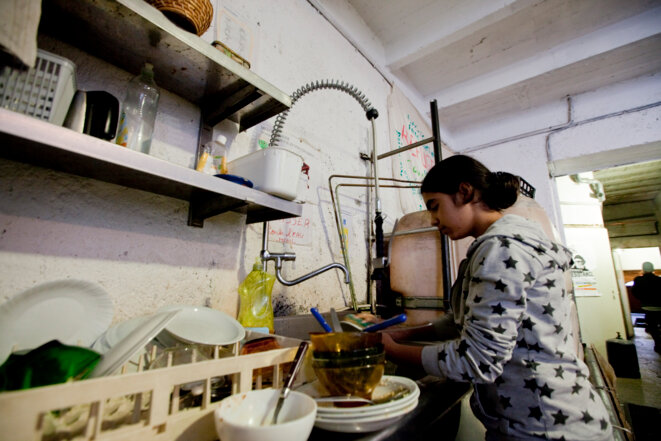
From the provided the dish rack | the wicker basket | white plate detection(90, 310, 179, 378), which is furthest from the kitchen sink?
the wicker basket

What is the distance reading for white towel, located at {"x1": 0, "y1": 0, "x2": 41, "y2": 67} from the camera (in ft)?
1.56

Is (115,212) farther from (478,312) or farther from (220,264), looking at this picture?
(478,312)

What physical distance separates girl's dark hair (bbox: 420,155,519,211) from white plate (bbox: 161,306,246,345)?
83cm

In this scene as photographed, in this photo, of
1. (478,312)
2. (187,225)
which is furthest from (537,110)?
(187,225)

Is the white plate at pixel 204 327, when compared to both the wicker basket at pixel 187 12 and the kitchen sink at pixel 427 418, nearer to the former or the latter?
the kitchen sink at pixel 427 418

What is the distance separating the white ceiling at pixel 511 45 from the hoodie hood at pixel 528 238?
88.9 inches

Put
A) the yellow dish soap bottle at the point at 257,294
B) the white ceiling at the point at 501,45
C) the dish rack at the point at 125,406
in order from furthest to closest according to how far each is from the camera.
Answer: the white ceiling at the point at 501,45, the yellow dish soap bottle at the point at 257,294, the dish rack at the point at 125,406

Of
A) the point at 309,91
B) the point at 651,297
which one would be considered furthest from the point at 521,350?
the point at 651,297

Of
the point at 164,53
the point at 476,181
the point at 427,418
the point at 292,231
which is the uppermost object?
the point at 164,53

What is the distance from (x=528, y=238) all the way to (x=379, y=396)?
58 centimetres

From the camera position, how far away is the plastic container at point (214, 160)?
1.01 metres

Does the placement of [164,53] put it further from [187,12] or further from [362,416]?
[362,416]

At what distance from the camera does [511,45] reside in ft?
9.37

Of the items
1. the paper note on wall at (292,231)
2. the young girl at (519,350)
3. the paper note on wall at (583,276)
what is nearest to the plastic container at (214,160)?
the paper note on wall at (292,231)
